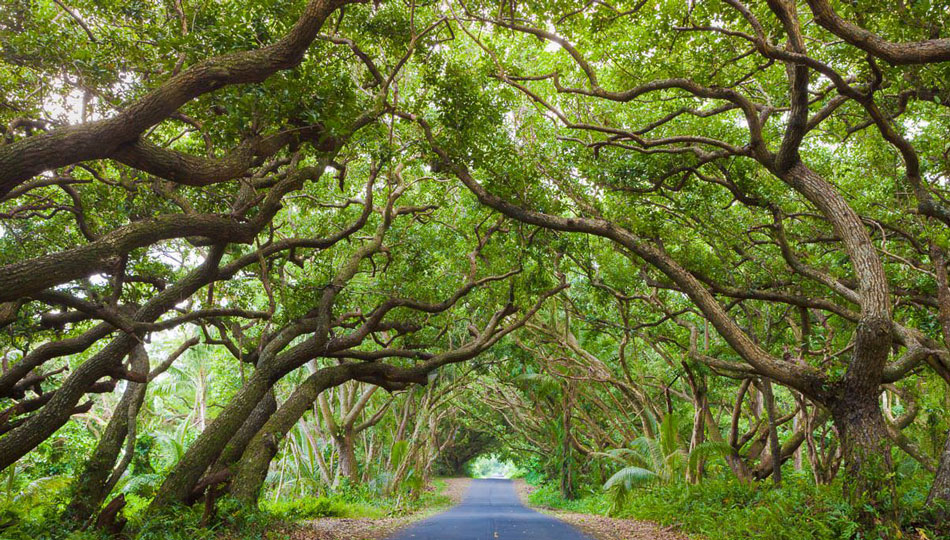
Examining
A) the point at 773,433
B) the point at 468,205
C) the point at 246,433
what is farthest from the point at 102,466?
the point at 773,433

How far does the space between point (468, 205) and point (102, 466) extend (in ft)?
25.5

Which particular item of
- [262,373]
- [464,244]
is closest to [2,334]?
[262,373]

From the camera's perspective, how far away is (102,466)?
817cm

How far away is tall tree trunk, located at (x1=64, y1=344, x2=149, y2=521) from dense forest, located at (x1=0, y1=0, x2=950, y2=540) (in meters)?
0.04

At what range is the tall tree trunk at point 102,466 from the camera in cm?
791

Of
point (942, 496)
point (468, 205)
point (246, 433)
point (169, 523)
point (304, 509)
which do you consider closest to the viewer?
point (942, 496)

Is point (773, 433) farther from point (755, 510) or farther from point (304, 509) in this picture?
point (304, 509)

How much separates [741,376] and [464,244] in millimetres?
6421

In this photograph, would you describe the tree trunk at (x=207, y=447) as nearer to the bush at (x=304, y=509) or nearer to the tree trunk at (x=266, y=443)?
the tree trunk at (x=266, y=443)

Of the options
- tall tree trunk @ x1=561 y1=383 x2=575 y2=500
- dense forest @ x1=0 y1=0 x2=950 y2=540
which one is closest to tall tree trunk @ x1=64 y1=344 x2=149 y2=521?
dense forest @ x1=0 y1=0 x2=950 y2=540

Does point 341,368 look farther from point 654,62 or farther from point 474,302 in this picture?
point 654,62

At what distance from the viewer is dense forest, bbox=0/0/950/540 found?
6.54m

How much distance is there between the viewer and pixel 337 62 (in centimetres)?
762

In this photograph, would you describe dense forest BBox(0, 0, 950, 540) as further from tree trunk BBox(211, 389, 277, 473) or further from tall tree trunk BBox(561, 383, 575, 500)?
tall tree trunk BBox(561, 383, 575, 500)
